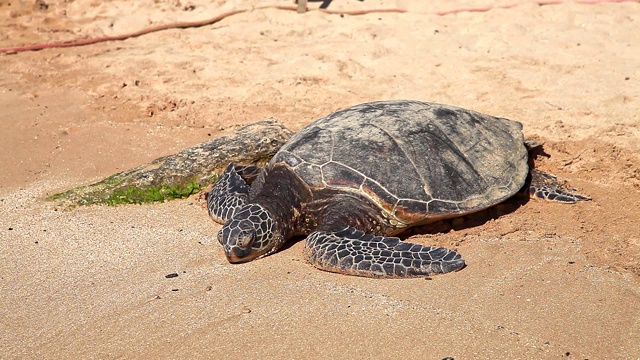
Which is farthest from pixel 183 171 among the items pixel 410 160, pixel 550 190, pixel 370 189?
pixel 550 190

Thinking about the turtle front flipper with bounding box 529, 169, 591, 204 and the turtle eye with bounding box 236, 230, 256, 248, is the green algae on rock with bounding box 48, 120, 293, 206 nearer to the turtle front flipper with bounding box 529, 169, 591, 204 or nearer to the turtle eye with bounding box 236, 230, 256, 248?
the turtle eye with bounding box 236, 230, 256, 248

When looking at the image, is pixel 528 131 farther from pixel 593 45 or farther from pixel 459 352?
pixel 459 352

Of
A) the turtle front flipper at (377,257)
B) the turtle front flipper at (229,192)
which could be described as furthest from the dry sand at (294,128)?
the turtle front flipper at (229,192)

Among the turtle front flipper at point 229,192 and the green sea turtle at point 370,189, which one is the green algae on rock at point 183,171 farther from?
the green sea turtle at point 370,189

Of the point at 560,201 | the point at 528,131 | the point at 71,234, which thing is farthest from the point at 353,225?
the point at 528,131

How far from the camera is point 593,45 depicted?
24.7ft

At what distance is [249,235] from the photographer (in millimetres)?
4188

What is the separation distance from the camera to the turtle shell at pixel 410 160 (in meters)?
4.43

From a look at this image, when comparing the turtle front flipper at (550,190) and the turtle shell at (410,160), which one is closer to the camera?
the turtle shell at (410,160)

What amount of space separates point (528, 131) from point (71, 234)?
12.5 ft

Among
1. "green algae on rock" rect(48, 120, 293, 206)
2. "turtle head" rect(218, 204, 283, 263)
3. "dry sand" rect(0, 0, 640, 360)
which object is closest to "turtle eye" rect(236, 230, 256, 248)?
"turtle head" rect(218, 204, 283, 263)

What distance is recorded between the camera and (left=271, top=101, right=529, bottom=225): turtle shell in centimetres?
443

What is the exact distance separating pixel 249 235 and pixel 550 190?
7.27ft

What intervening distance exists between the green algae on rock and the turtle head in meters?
1.05
